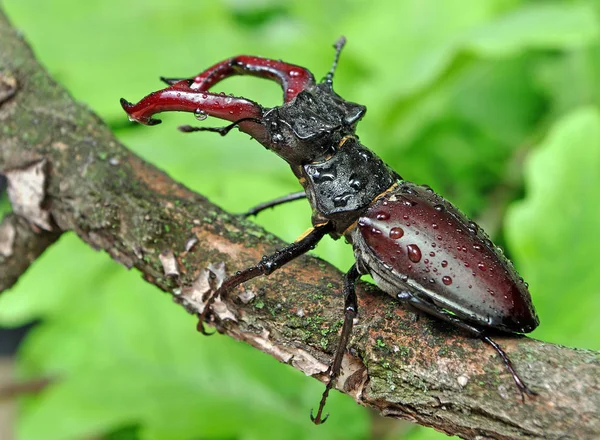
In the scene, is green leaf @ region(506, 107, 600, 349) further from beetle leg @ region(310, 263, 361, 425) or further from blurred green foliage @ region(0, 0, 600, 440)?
beetle leg @ region(310, 263, 361, 425)

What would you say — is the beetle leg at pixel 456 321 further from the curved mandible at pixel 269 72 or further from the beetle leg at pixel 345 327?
the curved mandible at pixel 269 72

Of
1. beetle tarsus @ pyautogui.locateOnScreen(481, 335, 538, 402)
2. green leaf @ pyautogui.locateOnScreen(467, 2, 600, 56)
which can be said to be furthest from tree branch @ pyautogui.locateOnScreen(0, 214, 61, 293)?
green leaf @ pyautogui.locateOnScreen(467, 2, 600, 56)

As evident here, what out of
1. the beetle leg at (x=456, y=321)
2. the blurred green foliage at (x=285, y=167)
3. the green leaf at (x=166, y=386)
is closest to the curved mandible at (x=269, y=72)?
the blurred green foliage at (x=285, y=167)

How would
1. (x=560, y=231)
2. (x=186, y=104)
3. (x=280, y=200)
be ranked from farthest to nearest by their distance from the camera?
(x=560, y=231), (x=280, y=200), (x=186, y=104)

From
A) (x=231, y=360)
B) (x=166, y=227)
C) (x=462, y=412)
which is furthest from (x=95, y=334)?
(x=462, y=412)

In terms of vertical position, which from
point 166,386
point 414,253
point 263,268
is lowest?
point 166,386

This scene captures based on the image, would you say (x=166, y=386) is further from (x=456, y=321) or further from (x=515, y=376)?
(x=515, y=376)

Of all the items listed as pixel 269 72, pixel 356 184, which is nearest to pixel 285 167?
pixel 269 72

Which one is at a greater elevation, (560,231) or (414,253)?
(560,231)
